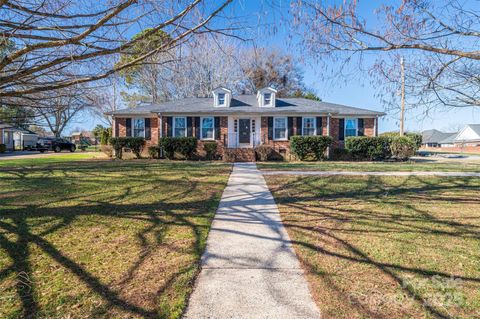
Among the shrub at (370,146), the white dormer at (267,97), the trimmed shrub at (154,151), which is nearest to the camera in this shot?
the shrub at (370,146)

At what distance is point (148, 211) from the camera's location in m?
4.71

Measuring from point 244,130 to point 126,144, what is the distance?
283 inches

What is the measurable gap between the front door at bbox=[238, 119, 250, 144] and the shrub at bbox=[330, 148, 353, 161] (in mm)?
5425

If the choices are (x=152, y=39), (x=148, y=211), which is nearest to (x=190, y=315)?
(x=148, y=211)

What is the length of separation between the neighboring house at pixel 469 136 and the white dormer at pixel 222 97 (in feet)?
Answer: 178

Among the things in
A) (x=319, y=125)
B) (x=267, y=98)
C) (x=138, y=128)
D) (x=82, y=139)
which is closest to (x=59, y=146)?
(x=138, y=128)

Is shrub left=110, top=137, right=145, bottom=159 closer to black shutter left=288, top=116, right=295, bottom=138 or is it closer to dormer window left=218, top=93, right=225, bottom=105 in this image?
dormer window left=218, top=93, right=225, bottom=105

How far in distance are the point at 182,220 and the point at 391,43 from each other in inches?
172

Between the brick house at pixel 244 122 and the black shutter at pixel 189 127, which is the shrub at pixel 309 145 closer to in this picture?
the brick house at pixel 244 122

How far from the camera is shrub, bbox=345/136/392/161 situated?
52.0 ft

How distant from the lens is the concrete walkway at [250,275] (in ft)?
6.98

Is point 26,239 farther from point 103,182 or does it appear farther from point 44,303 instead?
point 103,182

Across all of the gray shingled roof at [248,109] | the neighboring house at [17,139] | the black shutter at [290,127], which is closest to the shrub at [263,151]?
the black shutter at [290,127]

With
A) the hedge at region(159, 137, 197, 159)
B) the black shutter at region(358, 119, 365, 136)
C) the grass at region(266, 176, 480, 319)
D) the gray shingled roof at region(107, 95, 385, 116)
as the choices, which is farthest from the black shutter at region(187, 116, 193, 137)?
the grass at region(266, 176, 480, 319)
